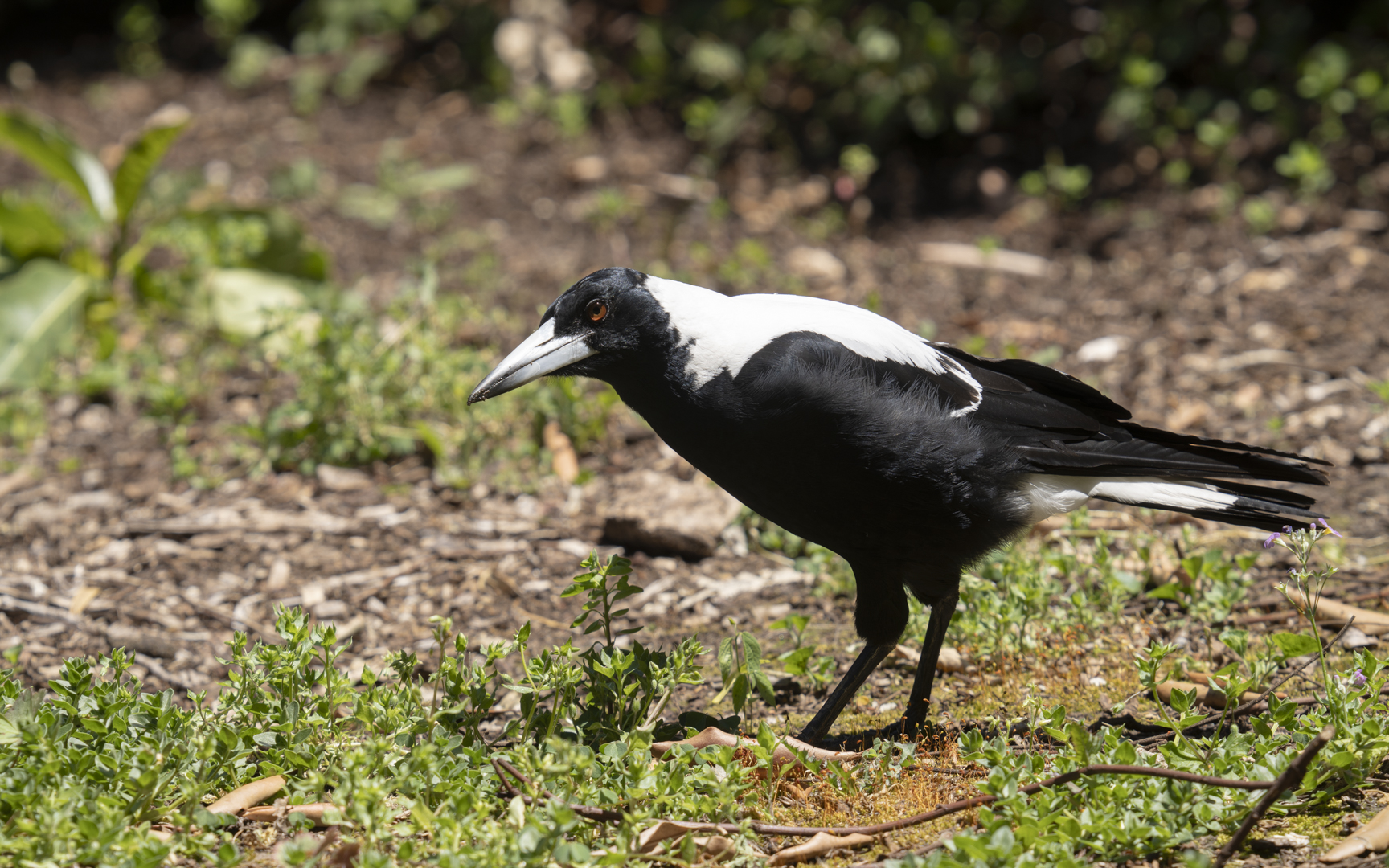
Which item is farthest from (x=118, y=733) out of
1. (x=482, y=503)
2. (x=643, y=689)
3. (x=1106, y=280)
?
(x=1106, y=280)

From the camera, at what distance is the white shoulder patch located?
8.66ft

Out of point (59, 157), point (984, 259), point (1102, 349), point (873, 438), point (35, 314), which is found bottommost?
point (35, 314)

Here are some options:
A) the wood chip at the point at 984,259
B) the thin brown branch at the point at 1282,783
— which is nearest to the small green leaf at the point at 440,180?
the wood chip at the point at 984,259

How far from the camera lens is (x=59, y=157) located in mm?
5227

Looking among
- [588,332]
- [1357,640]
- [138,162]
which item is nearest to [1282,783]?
[1357,640]

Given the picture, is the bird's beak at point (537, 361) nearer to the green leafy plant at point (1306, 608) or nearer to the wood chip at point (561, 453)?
the wood chip at point (561, 453)

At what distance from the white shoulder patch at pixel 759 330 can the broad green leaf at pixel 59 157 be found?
3.70 meters

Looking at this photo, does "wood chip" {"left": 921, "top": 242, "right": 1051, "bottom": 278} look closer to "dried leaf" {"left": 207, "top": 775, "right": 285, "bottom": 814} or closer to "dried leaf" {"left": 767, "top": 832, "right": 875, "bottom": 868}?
"dried leaf" {"left": 767, "top": 832, "right": 875, "bottom": 868}

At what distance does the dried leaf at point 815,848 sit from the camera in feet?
7.32

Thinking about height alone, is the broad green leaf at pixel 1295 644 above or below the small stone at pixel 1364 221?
below

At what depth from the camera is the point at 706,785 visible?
7.46 feet

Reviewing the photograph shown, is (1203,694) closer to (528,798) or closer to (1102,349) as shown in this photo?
(528,798)

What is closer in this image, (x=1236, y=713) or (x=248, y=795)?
(x=248, y=795)

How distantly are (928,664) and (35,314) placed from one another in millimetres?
4079
